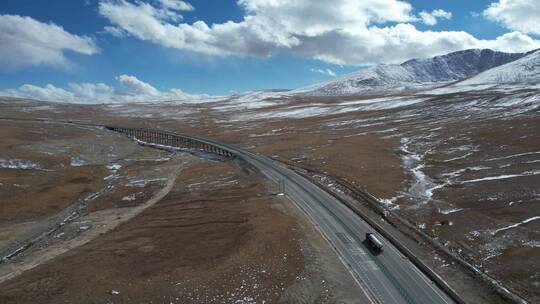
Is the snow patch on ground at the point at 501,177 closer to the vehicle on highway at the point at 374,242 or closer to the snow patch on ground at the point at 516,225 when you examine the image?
the snow patch on ground at the point at 516,225

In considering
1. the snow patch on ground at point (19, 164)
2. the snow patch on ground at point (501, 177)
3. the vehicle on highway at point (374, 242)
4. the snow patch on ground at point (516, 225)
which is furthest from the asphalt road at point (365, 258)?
the snow patch on ground at point (19, 164)

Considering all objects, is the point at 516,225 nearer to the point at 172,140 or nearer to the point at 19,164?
the point at 19,164

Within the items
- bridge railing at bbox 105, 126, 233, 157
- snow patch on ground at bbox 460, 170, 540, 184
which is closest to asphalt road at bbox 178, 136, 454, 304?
snow patch on ground at bbox 460, 170, 540, 184

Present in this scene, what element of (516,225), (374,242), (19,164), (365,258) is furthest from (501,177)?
(19,164)

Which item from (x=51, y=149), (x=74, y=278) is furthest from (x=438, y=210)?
(x=51, y=149)

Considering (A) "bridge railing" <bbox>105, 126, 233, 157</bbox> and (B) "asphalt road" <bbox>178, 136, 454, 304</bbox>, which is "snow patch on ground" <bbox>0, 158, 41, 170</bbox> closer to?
(A) "bridge railing" <bbox>105, 126, 233, 157</bbox>
